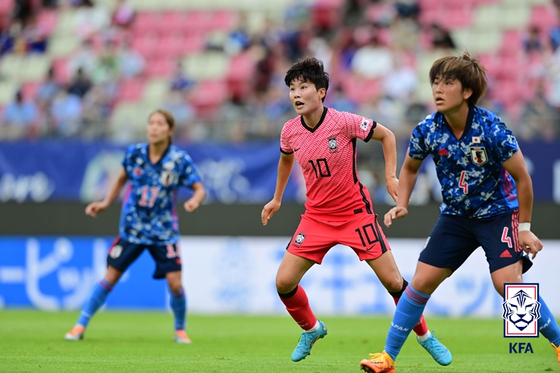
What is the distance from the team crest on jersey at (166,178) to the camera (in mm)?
8930

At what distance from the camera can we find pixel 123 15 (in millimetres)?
20172

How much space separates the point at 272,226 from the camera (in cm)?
1357

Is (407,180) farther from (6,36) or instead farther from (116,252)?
(6,36)

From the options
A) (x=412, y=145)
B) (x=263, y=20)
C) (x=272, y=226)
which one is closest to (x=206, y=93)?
(x=263, y=20)

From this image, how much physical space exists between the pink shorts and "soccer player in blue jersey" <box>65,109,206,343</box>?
2.47 m

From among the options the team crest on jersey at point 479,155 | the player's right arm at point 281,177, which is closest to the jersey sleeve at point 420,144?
the team crest on jersey at point 479,155

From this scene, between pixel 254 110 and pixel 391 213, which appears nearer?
pixel 391 213

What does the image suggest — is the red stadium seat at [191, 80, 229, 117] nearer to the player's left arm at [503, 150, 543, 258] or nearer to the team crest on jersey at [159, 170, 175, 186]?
the team crest on jersey at [159, 170, 175, 186]

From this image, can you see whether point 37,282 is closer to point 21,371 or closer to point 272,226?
point 272,226

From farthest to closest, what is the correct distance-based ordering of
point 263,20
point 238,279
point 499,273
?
point 263,20 → point 238,279 → point 499,273

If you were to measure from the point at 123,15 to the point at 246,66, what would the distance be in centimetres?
424

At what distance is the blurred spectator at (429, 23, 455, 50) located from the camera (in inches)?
664

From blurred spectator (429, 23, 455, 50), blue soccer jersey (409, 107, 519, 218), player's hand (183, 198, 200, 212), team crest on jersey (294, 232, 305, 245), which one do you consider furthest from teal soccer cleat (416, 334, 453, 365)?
blurred spectator (429, 23, 455, 50)

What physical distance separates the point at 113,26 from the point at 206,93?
12.0 ft
